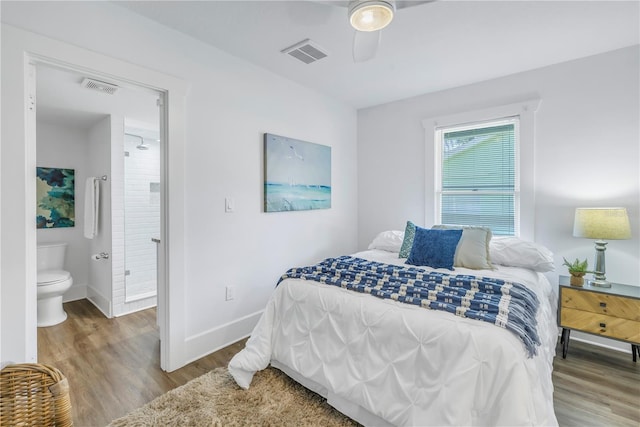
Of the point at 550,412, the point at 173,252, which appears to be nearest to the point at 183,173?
the point at 173,252

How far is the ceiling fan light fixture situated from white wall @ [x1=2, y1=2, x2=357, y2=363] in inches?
51.9

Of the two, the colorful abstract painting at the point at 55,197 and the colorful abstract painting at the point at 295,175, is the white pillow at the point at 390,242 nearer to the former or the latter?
the colorful abstract painting at the point at 295,175

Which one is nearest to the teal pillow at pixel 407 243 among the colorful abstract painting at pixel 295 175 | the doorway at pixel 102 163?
A: the colorful abstract painting at pixel 295 175

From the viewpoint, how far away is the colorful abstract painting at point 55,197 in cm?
371

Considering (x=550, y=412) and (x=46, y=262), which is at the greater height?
(x=46, y=262)

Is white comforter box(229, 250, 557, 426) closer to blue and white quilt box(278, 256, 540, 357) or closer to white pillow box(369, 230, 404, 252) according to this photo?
blue and white quilt box(278, 256, 540, 357)

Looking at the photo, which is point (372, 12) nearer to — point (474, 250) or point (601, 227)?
point (474, 250)

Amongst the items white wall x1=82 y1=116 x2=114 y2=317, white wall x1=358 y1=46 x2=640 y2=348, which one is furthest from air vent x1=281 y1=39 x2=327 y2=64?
white wall x1=82 y1=116 x2=114 y2=317

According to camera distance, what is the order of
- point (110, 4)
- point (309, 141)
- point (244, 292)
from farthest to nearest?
point (309, 141) → point (244, 292) → point (110, 4)

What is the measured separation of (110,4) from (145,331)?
105 inches

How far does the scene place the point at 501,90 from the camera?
9.81ft

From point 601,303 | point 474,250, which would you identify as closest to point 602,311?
point 601,303

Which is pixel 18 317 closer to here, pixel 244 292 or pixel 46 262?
pixel 244 292

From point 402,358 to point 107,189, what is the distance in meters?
3.58
